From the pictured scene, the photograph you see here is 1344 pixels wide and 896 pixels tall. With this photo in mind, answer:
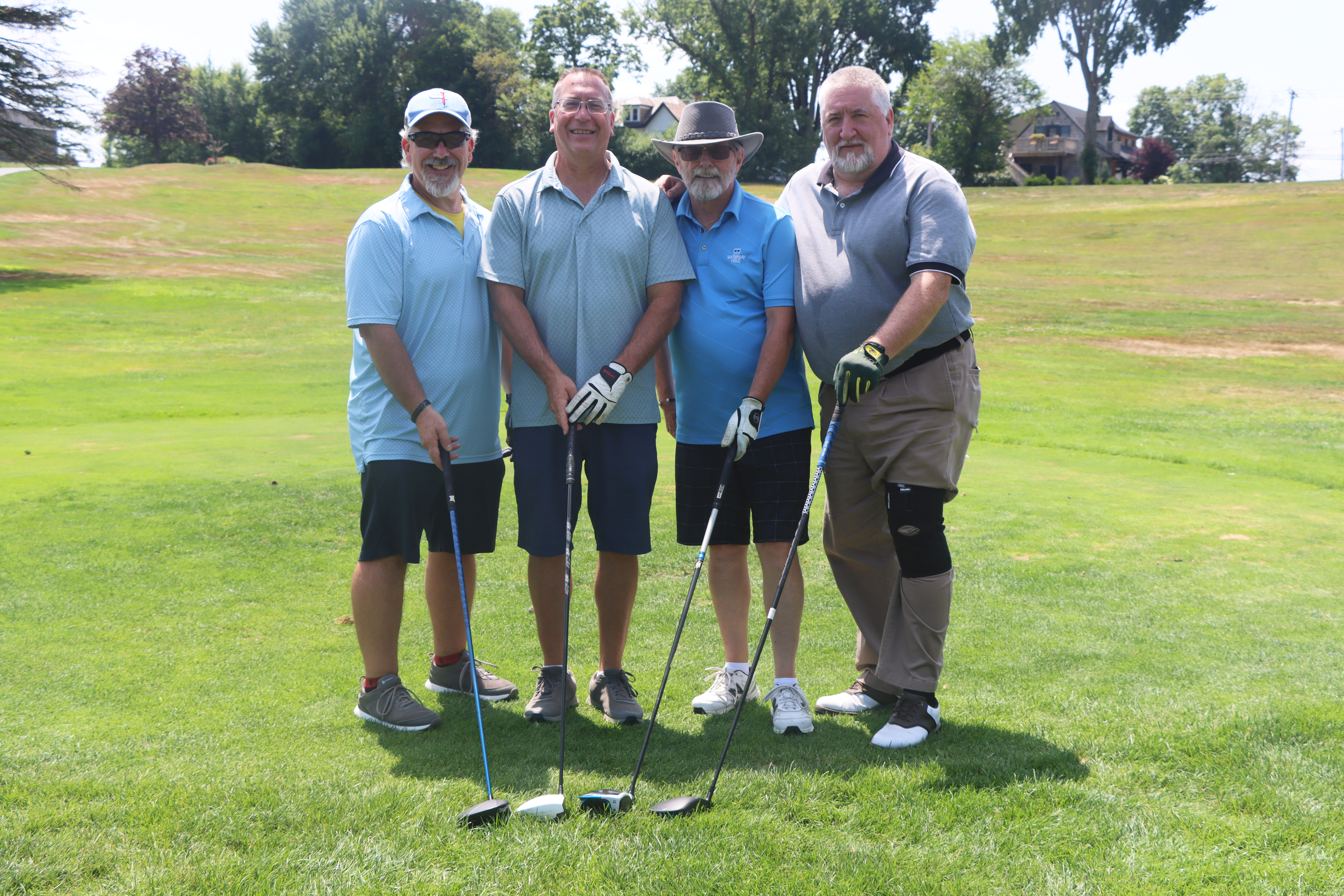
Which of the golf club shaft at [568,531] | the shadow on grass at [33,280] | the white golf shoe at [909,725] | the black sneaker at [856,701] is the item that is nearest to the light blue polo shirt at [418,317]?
the golf club shaft at [568,531]

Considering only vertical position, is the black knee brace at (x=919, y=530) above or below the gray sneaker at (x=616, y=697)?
above

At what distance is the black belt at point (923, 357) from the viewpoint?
12.3 ft

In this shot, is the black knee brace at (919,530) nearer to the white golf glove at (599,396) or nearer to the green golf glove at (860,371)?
the green golf glove at (860,371)

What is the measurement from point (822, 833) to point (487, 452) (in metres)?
1.99

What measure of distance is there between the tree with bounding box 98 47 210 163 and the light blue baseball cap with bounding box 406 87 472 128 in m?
63.5

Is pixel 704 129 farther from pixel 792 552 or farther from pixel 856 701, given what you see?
pixel 856 701

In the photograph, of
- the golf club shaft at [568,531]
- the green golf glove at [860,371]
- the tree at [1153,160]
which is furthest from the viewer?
the tree at [1153,160]

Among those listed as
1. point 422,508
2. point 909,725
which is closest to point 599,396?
point 422,508

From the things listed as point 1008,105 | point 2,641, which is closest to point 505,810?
point 2,641

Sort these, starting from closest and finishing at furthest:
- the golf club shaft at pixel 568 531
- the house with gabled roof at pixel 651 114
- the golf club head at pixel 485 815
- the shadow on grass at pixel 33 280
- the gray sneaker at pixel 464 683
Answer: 1. the golf club head at pixel 485 815
2. the golf club shaft at pixel 568 531
3. the gray sneaker at pixel 464 683
4. the shadow on grass at pixel 33 280
5. the house with gabled roof at pixel 651 114

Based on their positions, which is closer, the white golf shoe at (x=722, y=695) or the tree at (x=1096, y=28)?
the white golf shoe at (x=722, y=695)

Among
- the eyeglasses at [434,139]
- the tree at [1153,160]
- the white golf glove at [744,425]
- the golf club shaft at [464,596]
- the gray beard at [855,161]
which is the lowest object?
the golf club shaft at [464,596]

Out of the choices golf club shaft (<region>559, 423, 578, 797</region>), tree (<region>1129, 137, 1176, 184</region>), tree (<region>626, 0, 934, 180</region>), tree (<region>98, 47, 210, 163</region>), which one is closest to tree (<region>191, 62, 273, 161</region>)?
tree (<region>98, 47, 210, 163</region>)

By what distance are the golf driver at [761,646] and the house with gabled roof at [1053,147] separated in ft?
253
